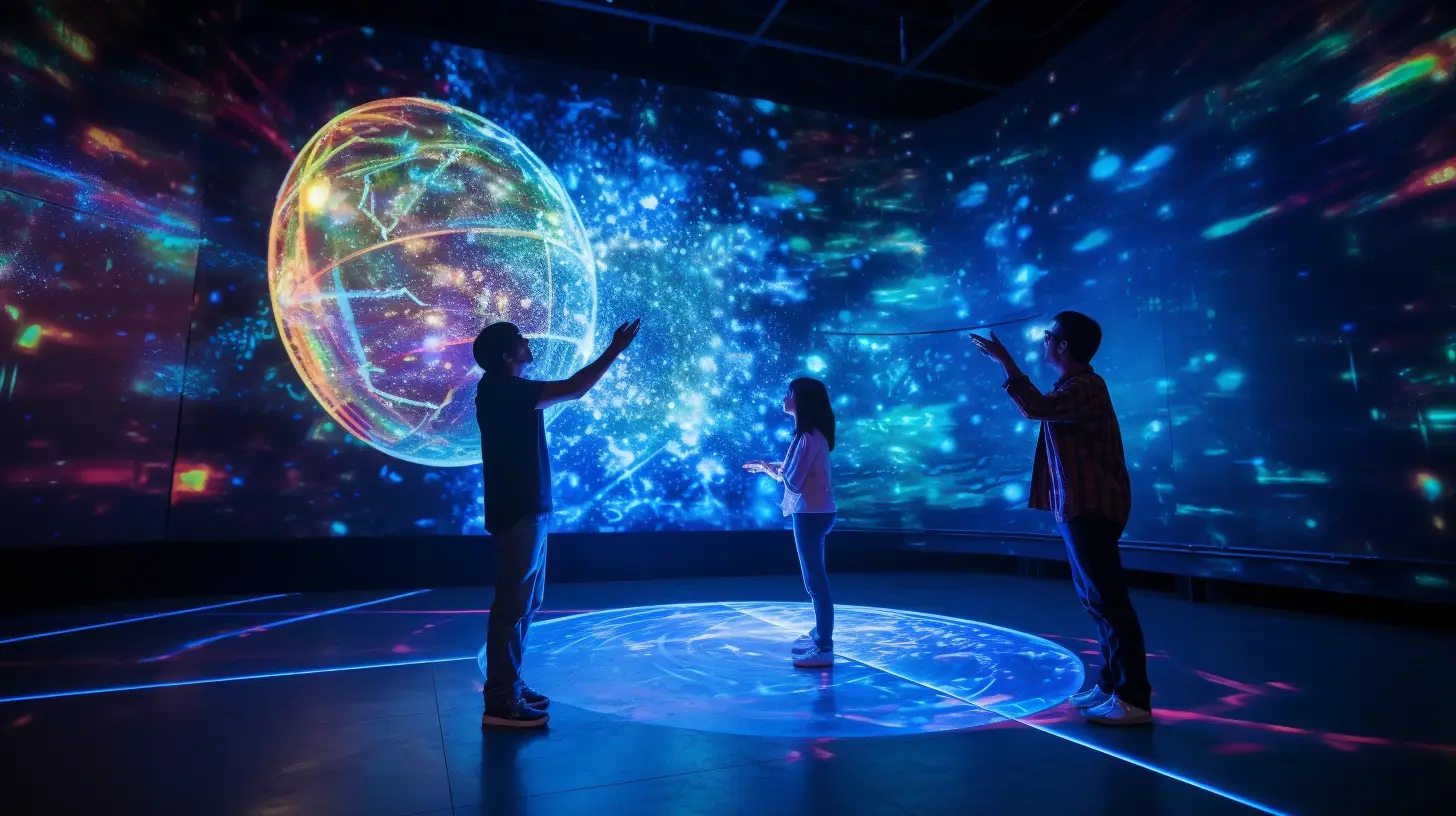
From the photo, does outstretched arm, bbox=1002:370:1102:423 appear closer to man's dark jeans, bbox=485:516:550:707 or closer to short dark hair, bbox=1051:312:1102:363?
short dark hair, bbox=1051:312:1102:363

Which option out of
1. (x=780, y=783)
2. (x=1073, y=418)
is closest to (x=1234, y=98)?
(x=1073, y=418)

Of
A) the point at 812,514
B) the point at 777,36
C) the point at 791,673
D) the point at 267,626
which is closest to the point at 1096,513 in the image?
the point at 812,514

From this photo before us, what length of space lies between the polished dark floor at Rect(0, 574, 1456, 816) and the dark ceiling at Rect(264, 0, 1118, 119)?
583 centimetres

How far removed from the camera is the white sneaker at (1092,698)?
8.77 feet

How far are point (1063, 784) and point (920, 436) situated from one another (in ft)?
19.5

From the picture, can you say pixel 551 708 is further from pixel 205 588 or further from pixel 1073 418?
pixel 205 588

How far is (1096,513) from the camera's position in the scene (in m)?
2.62

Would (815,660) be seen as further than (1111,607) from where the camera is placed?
Yes

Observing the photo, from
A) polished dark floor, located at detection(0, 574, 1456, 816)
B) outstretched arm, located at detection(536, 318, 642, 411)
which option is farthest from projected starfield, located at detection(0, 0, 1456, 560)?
outstretched arm, located at detection(536, 318, 642, 411)

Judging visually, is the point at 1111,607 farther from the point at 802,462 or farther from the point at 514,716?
the point at 514,716

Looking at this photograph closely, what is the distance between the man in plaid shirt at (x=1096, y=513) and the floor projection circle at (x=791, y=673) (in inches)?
12.4

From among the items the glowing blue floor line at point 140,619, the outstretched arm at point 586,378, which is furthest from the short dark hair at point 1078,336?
the glowing blue floor line at point 140,619

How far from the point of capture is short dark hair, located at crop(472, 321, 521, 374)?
281cm

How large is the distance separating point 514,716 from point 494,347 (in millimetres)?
1422
